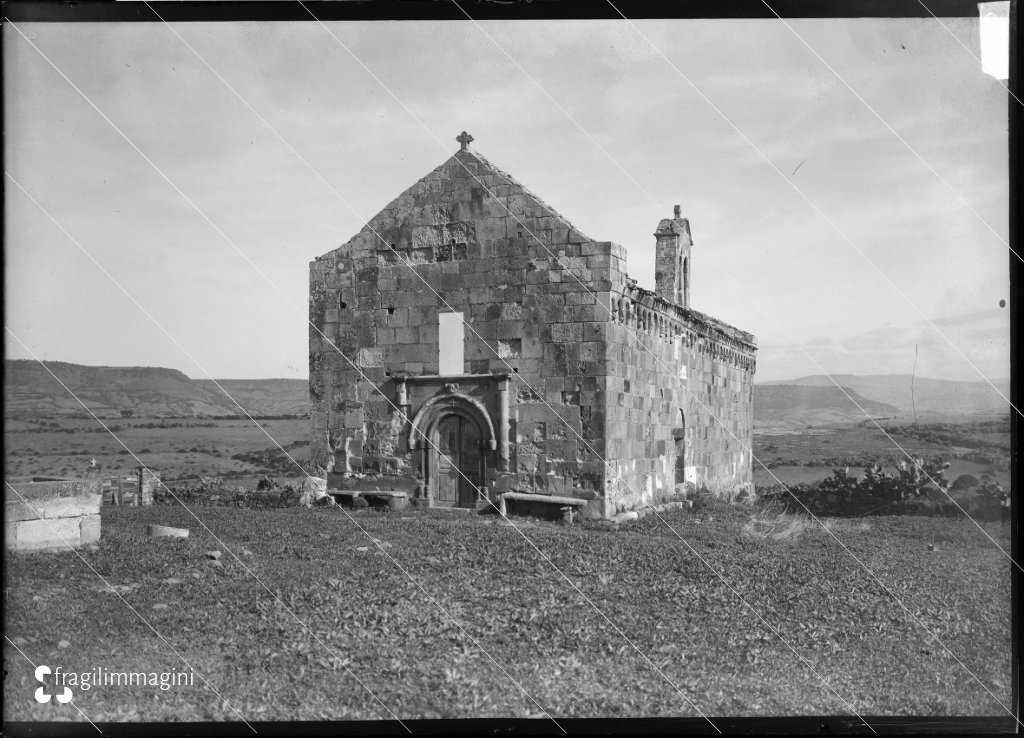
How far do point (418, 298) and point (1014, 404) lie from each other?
9851 millimetres

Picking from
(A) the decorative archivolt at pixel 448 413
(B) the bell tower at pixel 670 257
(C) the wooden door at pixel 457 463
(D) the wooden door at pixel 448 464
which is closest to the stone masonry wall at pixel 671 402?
(B) the bell tower at pixel 670 257

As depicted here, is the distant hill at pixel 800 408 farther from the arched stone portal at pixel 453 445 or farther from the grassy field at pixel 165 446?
the arched stone portal at pixel 453 445

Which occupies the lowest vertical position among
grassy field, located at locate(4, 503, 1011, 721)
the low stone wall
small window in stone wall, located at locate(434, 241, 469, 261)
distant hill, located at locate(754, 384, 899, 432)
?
grassy field, located at locate(4, 503, 1011, 721)

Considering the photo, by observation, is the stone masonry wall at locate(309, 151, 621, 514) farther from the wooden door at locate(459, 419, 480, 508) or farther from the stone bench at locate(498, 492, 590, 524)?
Answer: the wooden door at locate(459, 419, 480, 508)

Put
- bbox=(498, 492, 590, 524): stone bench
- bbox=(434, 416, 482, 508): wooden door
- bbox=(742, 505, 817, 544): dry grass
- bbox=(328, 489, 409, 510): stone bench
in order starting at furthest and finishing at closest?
bbox=(328, 489, 409, 510): stone bench → bbox=(434, 416, 482, 508): wooden door → bbox=(498, 492, 590, 524): stone bench → bbox=(742, 505, 817, 544): dry grass

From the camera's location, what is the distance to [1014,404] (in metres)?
7.31

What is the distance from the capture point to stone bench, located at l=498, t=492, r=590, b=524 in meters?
13.5

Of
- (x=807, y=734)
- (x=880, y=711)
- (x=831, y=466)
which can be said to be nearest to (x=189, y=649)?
(x=807, y=734)

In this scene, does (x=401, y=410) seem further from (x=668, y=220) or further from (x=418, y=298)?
(x=668, y=220)

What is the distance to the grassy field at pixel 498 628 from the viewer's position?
682 cm

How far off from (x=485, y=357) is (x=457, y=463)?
6.14 ft

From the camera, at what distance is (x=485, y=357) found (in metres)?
14.5

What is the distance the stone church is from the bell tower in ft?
10.4

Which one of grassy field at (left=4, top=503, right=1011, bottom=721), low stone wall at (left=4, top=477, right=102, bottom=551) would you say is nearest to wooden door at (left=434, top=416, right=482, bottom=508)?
grassy field at (left=4, top=503, right=1011, bottom=721)
